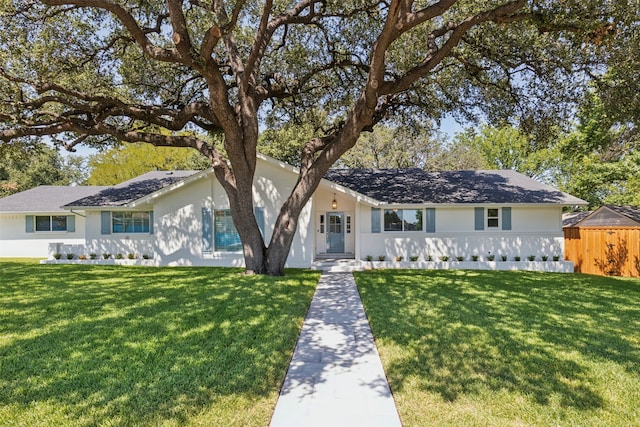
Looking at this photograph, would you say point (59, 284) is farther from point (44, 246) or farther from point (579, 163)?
point (579, 163)

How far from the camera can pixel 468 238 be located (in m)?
13.8

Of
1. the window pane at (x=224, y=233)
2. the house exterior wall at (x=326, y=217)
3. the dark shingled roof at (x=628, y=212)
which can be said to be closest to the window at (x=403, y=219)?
the house exterior wall at (x=326, y=217)

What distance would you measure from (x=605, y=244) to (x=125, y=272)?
17.4 metres

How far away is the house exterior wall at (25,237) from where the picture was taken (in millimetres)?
17969

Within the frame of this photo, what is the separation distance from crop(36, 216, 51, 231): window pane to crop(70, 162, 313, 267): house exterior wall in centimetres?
912

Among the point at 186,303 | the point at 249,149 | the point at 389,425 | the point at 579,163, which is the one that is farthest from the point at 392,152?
the point at 389,425

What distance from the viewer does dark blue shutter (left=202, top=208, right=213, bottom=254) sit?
514 inches

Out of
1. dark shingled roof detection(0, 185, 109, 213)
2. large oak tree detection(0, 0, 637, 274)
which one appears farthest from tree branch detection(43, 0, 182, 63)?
dark shingled roof detection(0, 185, 109, 213)

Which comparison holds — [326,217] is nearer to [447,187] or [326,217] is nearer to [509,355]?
[447,187]

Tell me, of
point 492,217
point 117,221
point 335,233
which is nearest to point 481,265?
point 492,217

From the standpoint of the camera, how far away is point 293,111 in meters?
13.6

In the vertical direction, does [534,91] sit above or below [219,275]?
above

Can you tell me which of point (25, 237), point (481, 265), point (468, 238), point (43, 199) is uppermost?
point (43, 199)

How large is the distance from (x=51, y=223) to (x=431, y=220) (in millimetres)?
19646
